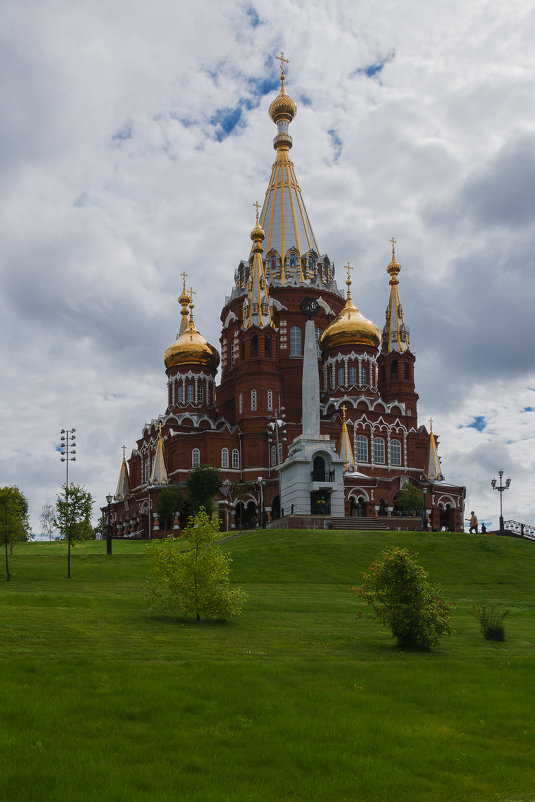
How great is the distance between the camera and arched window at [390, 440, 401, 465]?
213ft

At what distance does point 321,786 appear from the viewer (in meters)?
8.29

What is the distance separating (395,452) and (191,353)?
780 inches

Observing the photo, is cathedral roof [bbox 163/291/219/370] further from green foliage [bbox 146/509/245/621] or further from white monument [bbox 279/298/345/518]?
green foliage [bbox 146/509/245/621]

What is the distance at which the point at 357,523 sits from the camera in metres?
46.4

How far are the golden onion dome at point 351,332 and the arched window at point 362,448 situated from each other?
8.72 metres

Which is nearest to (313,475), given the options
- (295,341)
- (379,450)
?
(379,450)

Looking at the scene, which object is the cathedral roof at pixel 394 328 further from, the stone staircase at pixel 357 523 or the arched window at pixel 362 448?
the stone staircase at pixel 357 523

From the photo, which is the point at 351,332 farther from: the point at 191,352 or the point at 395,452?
the point at 191,352

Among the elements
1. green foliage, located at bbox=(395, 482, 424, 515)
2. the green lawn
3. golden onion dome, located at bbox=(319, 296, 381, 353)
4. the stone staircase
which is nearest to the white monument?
the stone staircase

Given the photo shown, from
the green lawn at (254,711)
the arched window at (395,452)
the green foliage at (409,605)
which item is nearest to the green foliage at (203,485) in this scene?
the arched window at (395,452)

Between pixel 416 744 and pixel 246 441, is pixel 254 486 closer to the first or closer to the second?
pixel 246 441

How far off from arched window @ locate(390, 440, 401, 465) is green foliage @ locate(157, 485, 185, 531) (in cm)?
1819

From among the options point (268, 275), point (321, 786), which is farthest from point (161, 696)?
point (268, 275)

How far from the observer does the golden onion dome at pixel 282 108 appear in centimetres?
7662
